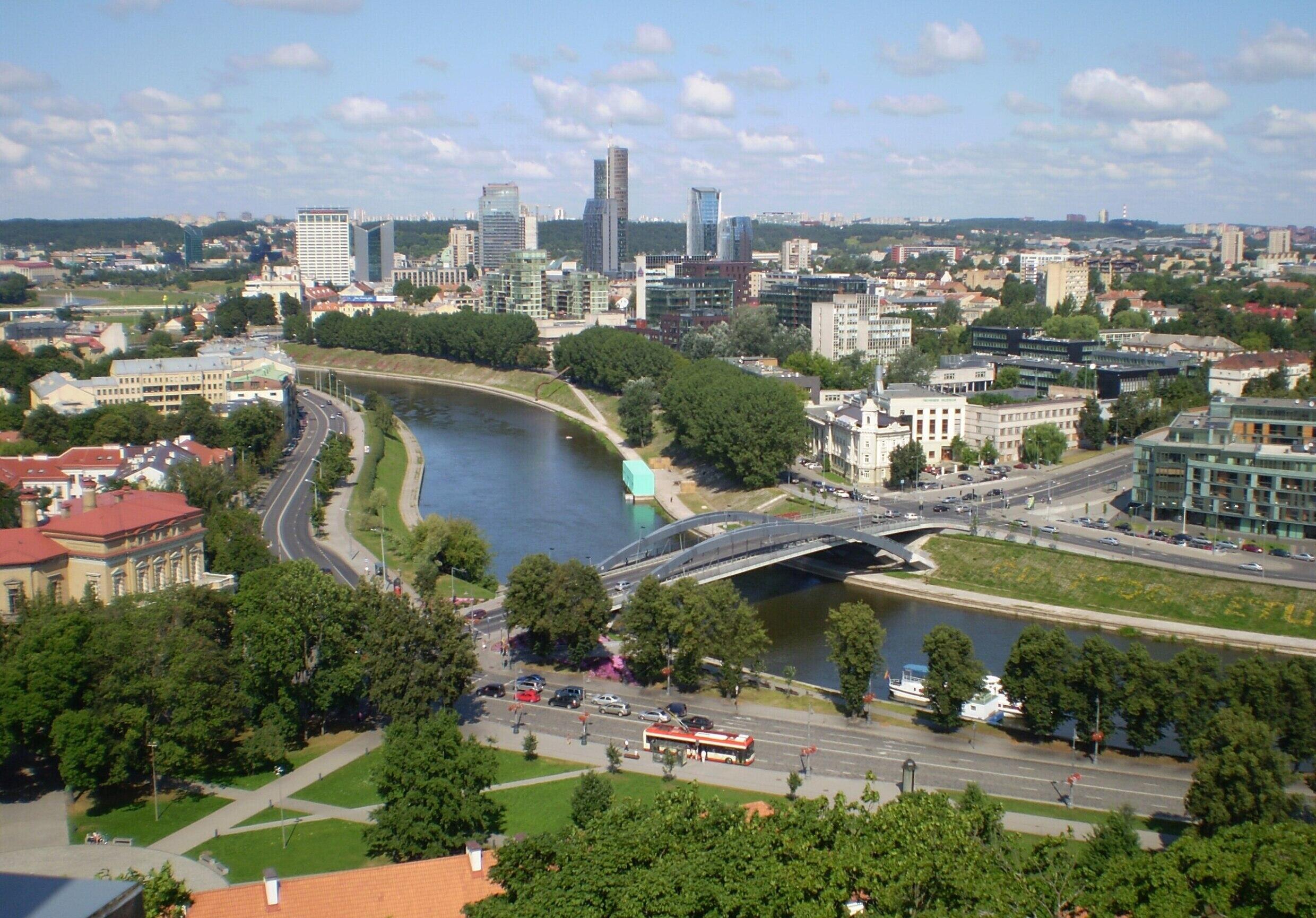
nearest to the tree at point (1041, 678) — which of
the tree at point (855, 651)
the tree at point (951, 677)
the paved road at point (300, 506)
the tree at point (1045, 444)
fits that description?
the tree at point (951, 677)

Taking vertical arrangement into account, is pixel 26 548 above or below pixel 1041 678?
above

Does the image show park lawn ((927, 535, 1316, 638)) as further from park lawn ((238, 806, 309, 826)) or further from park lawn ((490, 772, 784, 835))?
park lawn ((238, 806, 309, 826))

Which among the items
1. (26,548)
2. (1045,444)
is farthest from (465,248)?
(26,548)

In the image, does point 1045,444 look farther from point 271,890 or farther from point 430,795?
point 271,890

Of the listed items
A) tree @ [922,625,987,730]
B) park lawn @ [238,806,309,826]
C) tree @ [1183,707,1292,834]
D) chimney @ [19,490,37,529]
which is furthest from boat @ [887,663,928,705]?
chimney @ [19,490,37,529]

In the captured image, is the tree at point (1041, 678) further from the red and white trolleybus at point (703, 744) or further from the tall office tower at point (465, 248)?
the tall office tower at point (465, 248)

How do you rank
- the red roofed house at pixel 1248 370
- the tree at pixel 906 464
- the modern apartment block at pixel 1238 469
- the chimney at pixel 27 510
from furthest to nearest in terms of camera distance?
the red roofed house at pixel 1248 370 < the tree at pixel 906 464 < the modern apartment block at pixel 1238 469 < the chimney at pixel 27 510
